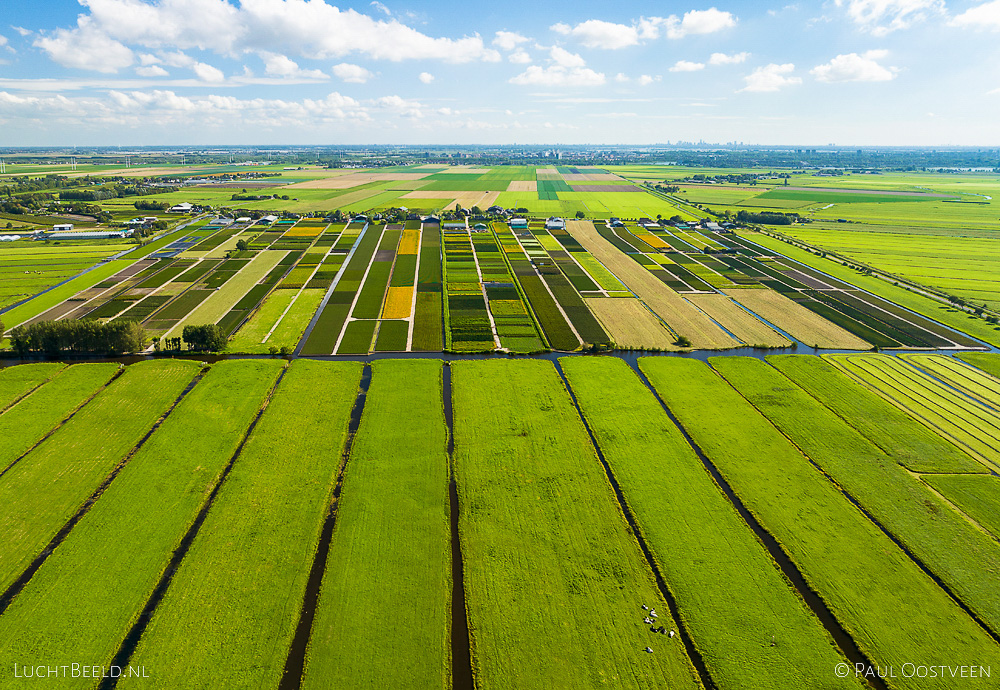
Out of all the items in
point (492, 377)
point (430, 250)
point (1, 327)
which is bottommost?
point (492, 377)

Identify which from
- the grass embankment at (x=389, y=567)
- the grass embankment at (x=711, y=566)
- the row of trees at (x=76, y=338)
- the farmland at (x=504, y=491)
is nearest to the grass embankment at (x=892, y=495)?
the farmland at (x=504, y=491)

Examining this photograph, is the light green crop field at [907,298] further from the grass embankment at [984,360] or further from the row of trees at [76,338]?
the row of trees at [76,338]

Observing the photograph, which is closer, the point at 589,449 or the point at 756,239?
the point at 589,449

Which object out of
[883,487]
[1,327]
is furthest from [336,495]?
[1,327]

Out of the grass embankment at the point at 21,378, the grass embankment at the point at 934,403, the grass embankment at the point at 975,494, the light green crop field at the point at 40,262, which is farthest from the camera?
the light green crop field at the point at 40,262

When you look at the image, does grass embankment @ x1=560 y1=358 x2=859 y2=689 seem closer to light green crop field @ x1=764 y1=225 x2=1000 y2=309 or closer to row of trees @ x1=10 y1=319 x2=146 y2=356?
row of trees @ x1=10 y1=319 x2=146 y2=356

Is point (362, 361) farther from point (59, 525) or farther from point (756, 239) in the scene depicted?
point (756, 239)

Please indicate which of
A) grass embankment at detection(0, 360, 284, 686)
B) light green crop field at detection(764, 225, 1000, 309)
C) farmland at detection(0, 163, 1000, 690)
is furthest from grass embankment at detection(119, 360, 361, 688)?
light green crop field at detection(764, 225, 1000, 309)
